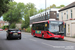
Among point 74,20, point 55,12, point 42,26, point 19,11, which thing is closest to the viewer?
point 42,26

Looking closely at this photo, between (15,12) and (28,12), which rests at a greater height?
(15,12)

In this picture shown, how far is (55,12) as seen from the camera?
145ft

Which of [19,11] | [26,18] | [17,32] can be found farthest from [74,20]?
[19,11]

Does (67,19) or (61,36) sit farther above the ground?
(67,19)

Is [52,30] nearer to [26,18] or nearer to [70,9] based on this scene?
[70,9]

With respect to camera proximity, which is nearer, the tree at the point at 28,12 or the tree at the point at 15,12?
the tree at the point at 28,12

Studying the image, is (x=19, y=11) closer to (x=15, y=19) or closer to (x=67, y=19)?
(x=15, y=19)

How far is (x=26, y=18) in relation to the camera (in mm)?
71375

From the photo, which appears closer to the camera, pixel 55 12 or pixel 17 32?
pixel 17 32

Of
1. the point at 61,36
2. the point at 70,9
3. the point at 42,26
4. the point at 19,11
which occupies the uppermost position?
the point at 19,11

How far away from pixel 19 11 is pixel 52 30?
6974cm

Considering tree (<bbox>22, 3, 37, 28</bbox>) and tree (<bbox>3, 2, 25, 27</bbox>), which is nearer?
tree (<bbox>22, 3, 37, 28</bbox>)

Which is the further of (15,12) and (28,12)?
(15,12)

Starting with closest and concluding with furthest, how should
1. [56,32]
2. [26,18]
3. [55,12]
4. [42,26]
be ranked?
[56,32], [42,26], [55,12], [26,18]
